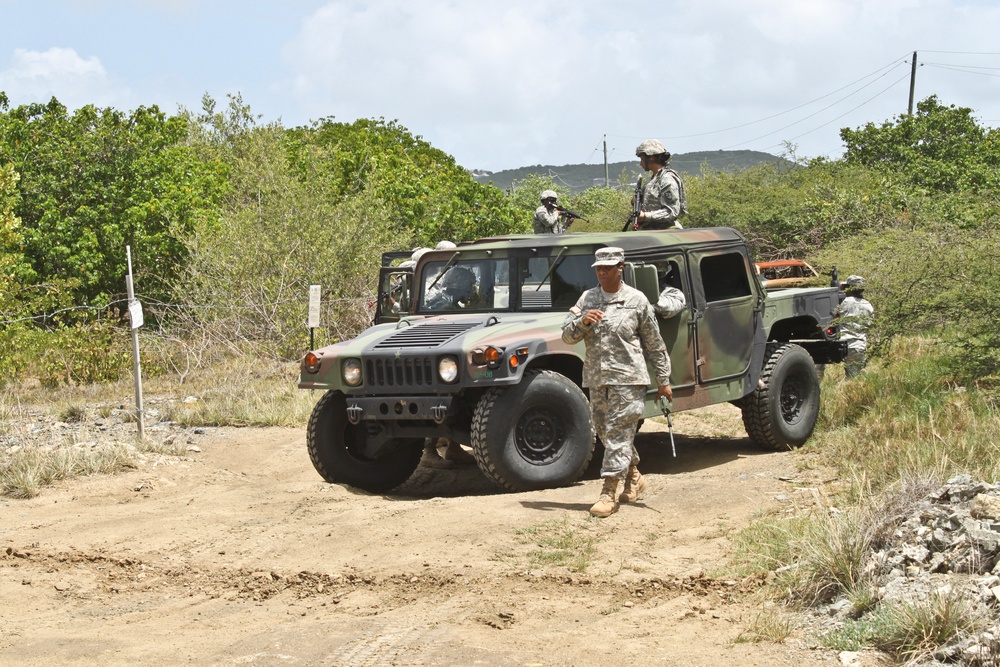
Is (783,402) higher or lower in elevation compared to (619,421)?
lower

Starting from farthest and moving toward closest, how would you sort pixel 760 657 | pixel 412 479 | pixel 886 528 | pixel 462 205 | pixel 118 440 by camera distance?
pixel 462 205, pixel 118 440, pixel 412 479, pixel 886 528, pixel 760 657

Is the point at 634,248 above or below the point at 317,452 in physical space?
above

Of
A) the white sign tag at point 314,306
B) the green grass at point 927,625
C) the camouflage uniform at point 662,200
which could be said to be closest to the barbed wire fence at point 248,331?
the white sign tag at point 314,306

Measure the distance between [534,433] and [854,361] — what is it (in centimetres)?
558

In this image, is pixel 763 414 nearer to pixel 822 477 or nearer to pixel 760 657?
pixel 822 477

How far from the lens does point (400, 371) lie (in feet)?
28.3

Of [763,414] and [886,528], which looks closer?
[886,528]

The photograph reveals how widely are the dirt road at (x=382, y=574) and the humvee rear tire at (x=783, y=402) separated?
1.69 feet

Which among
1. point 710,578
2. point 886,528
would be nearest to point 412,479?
point 710,578

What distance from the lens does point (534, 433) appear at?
340 inches

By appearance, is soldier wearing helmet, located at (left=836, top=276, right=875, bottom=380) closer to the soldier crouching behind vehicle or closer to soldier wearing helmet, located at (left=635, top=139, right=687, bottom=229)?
soldier wearing helmet, located at (left=635, top=139, right=687, bottom=229)

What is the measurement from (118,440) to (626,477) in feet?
16.4

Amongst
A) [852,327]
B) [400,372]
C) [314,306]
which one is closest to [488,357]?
[400,372]

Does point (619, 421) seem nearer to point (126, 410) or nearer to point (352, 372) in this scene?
point (352, 372)
